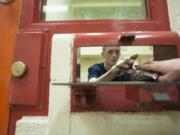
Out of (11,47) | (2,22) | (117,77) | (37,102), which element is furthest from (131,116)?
(2,22)

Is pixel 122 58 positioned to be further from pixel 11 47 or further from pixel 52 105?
pixel 11 47

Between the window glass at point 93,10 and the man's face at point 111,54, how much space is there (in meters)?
0.38

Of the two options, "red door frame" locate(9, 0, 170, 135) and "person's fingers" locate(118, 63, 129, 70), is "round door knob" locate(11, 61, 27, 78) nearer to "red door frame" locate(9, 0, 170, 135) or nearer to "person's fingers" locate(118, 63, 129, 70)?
"red door frame" locate(9, 0, 170, 135)

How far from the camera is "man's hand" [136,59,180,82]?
0.72 m

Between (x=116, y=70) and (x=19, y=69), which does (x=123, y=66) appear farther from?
(x=19, y=69)

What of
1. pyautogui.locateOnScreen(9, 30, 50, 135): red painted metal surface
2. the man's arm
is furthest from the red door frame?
the man's arm

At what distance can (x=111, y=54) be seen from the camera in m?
0.87

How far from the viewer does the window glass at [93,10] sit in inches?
47.6

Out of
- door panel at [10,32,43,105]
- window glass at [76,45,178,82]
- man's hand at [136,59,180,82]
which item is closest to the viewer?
man's hand at [136,59,180,82]

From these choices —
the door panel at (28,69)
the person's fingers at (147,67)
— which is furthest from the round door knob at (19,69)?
the person's fingers at (147,67)

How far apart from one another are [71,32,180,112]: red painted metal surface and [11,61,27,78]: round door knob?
0.31m

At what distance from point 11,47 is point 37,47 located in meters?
0.15

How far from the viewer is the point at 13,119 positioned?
107 cm

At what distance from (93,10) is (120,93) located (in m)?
0.58
